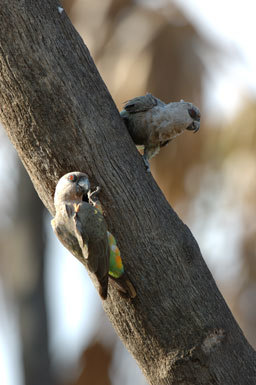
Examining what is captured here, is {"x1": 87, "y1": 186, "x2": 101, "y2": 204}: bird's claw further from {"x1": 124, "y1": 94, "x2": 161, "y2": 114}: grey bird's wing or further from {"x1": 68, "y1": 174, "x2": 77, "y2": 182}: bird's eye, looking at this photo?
{"x1": 124, "y1": 94, "x2": 161, "y2": 114}: grey bird's wing

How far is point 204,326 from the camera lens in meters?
3.38

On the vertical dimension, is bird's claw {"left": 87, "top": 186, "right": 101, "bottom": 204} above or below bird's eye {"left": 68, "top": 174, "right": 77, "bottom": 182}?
below

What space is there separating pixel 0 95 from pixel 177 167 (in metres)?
5.42

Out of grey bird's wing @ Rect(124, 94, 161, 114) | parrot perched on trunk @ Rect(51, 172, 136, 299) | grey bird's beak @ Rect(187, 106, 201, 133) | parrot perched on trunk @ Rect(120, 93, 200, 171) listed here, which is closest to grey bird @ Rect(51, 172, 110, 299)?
parrot perched on trunk @ Rect(51, 172, 136, 299)

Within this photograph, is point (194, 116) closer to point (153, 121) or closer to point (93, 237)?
point (153, 121)

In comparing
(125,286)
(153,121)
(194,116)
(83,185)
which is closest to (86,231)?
(83,185)

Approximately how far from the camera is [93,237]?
3.21 meters

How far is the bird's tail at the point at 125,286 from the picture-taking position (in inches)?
132

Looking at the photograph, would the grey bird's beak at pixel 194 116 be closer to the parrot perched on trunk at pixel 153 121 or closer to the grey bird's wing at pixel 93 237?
the parrot perched on trunk at pixel 153 121

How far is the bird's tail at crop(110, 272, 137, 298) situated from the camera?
3348 mm

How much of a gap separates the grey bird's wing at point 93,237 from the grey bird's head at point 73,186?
0.17 ft

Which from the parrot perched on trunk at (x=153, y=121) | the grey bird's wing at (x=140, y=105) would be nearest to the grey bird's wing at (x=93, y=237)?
the parrot perched on trunk at (x=153, y=121)

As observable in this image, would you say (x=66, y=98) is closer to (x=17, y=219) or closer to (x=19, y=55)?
(x=19, y=55)

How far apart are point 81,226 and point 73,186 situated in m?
0.19
